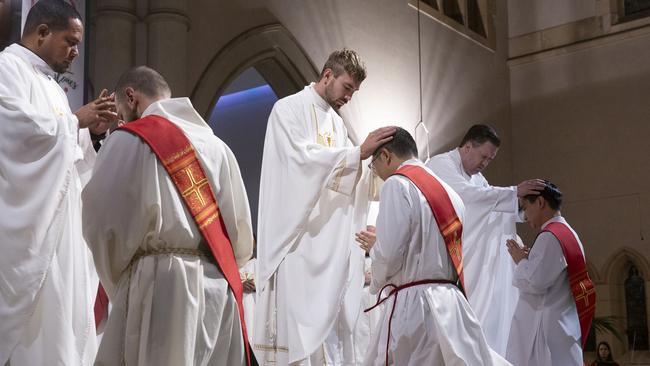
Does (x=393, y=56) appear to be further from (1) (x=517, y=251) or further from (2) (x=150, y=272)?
(2) (x=150, y=272)

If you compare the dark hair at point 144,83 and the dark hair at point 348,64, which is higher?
the dark hair at point 348,64

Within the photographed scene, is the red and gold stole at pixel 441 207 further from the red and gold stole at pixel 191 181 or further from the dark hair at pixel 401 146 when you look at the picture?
the red and gold stole at pixel 191 181

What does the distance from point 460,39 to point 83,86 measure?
7.30 meters

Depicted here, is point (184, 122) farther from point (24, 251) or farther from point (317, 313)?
point (317, 313)

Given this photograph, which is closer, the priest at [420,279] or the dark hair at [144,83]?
the dark hair at [144,83]

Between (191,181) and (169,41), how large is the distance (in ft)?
16.1

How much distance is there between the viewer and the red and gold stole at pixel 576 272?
6266mm

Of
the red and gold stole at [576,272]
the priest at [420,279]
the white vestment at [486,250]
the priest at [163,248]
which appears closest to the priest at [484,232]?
the white vestment at [486,250]

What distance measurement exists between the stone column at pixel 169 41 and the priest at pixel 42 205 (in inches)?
147

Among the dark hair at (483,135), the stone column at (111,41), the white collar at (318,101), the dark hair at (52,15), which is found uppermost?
the stone column at (111,41)

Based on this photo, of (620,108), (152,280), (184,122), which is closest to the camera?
(152,280)

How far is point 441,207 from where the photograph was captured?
4.67m

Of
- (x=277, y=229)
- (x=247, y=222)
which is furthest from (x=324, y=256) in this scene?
(x=247, y=222)

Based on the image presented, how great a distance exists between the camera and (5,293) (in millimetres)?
3779
